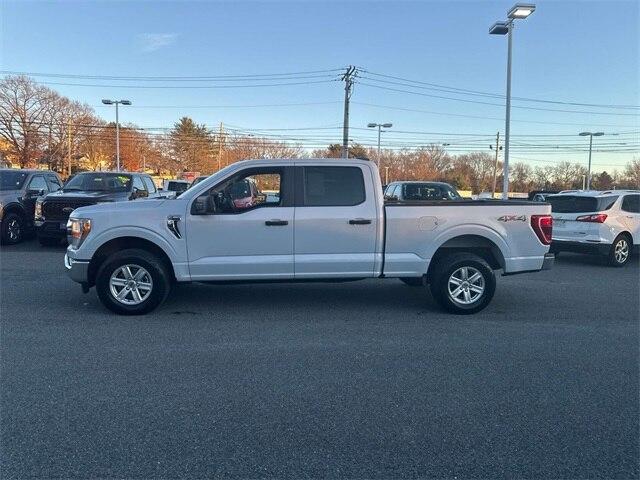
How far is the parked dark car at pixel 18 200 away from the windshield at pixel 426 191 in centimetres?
1059

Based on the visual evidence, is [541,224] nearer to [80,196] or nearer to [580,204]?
[580,204]

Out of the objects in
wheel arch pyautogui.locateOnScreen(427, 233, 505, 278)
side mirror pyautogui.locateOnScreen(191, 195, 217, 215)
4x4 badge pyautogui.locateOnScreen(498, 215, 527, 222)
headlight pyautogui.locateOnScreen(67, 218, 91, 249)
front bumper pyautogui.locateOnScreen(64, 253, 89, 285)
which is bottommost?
front bumper pyautogui.locateOnScreen(64, 253, 89, 285)

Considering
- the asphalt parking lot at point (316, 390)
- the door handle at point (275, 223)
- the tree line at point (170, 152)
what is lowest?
the asphalt parking lot at point (316, 390)

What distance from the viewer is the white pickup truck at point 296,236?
6043 millimetres

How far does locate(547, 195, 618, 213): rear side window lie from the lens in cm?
1081

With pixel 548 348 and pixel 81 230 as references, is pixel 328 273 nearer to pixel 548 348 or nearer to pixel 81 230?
pixel 548 348

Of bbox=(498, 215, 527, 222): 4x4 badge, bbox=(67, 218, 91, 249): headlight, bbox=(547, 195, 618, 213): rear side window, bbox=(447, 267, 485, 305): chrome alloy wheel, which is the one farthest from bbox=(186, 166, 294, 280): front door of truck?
bbox=(547, 195, 618, 213): rear side window

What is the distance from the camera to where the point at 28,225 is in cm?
1258

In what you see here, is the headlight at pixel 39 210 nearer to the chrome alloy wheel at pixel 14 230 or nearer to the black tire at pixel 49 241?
the black tire at pixel 49 241

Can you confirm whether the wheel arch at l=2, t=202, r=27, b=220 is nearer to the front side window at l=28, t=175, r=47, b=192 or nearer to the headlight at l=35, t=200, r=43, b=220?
the front side window at l=28, t=175, r=47, b=192

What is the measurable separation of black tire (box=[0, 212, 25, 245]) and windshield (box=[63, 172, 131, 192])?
1339mm

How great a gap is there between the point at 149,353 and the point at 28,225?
386 inches

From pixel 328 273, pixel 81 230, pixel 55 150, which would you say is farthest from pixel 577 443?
pixel 55 150

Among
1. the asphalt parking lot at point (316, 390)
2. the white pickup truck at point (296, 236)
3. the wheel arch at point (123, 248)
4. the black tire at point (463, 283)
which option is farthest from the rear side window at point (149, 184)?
the black tire at point (463, 283)
